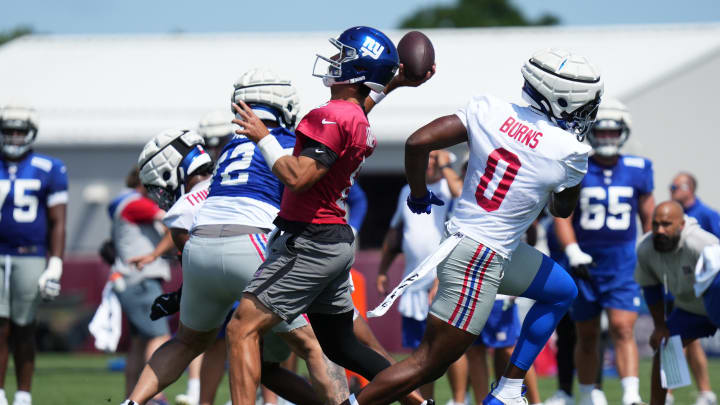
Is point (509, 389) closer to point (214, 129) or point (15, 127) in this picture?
point (214, 129)

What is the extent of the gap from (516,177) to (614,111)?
3144 mm

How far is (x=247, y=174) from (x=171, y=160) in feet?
2.02

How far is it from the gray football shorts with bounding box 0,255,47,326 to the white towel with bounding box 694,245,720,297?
14.5 ft

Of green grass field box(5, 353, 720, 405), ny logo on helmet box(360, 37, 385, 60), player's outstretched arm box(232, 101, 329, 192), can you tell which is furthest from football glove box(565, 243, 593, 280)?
player's outstretched arm box(232, 101, 329, 192)

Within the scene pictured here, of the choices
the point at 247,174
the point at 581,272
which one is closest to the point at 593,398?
the point at 581,272

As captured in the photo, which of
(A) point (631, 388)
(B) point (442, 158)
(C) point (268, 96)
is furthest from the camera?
(B) point (442, 158)

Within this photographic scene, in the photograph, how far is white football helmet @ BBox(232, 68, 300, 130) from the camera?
5.90 metres

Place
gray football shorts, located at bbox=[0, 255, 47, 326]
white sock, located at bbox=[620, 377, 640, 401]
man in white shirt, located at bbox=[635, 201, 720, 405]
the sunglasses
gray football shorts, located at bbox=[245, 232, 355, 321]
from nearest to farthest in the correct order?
gray football shorts, located at bbox=[245, 232, 355, 321], man in white shirt, located at bbox=[635, 201, 720, 405], white sock, located at bbox=[620, 377, 640, 401], gray football shorts, located at bbox=[0, 255, 47, 326], the sunglasses

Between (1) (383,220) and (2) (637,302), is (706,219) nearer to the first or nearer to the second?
(2) (637,302)

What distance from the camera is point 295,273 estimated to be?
516 cm

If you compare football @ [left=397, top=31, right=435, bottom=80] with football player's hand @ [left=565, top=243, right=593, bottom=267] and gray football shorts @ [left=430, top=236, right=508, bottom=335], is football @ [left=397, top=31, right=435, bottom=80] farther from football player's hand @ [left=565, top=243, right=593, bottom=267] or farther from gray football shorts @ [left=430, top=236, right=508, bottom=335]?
football player's hand @ [left=565, top=243, right=593, bottom=267]

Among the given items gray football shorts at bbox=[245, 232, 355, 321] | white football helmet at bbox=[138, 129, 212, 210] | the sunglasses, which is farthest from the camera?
the sunglasses

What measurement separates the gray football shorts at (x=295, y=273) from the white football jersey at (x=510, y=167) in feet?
2.17

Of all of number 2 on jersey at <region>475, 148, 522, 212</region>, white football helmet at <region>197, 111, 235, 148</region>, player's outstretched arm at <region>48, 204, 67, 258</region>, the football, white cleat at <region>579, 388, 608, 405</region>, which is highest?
the football
